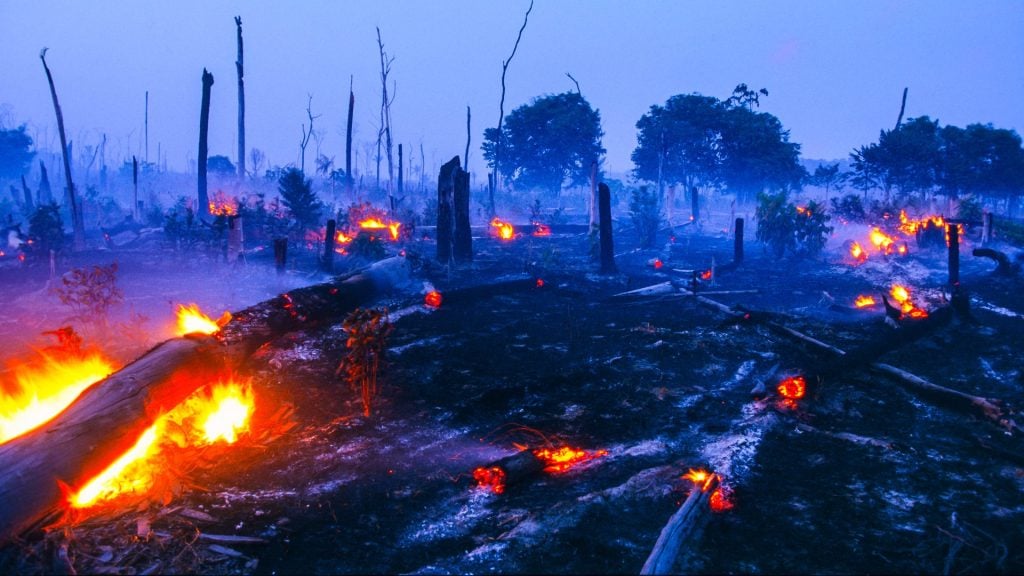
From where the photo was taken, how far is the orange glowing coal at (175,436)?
4543 millimetres

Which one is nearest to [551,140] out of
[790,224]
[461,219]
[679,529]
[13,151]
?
[790,224]

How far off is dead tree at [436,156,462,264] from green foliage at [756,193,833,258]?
13.1 metres

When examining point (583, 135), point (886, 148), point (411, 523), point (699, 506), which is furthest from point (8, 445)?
point (583, 135)

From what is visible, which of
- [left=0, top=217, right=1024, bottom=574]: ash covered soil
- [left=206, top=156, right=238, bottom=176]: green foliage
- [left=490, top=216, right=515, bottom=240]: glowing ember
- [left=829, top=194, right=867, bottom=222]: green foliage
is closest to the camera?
[left=0, top=217, right=1024, bottom=574]: ash covered soil

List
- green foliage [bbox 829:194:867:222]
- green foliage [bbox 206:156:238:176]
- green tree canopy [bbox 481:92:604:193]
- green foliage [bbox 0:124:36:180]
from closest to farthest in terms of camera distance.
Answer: green foliage [bbox 829:194:867:222]
green tree canopy [bbox 481:92:604:193]
green foliage [bbox 0:124:36:180]
green foliage [bbox 206:156:238:176]

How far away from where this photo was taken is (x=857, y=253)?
2027 centimetres

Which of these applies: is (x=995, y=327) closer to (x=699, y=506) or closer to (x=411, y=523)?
(x=699, y=506)

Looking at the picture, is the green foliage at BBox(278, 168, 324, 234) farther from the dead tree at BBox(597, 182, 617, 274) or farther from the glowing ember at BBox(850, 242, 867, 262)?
the glowing ember at BBox(850, 242, 867, 262)

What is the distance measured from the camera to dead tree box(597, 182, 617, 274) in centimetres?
1659

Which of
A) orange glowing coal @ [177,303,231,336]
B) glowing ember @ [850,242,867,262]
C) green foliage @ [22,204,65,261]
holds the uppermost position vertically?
green foliage @ [22,204,65,261]

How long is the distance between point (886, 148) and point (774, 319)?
2760cm

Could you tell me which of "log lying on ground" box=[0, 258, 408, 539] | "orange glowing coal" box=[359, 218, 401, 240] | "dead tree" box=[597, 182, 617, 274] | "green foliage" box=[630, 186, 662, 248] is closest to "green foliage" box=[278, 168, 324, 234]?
"orange glowing coal" box=[359, 218, 401, 240]

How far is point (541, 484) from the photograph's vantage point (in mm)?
4828

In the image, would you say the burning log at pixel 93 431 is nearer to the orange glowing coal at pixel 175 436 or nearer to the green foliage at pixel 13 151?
the orange glowing coal at pixel 175 436
